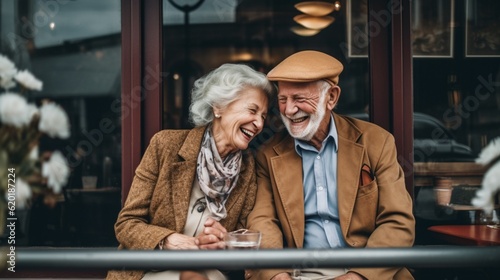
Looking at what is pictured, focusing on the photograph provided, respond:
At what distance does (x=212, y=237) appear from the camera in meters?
2.30

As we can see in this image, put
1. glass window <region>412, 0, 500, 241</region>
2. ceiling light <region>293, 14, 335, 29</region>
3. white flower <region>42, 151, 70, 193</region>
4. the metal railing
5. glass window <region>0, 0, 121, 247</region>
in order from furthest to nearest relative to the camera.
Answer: ceiling light <region>293, 14, 335, 29</region>, glass window <region>412, 0, 500, 241</region>, glass window <region>0, 0, 121, 247</region>, white flower <region>42, 151, 70, 193</region>, the metal railing

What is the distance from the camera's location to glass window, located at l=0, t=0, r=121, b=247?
145 inches

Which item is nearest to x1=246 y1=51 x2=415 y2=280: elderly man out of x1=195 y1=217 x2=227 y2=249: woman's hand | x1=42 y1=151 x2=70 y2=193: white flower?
x1=195 y1=217 x2=227 y2=249: woman's hand

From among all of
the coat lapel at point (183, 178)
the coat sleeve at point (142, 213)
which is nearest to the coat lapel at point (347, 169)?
the coat lapel at point (183, 178)

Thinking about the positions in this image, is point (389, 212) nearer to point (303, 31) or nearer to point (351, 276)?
point (351, 276)

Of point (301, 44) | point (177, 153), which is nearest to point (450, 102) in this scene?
point (301, 44)

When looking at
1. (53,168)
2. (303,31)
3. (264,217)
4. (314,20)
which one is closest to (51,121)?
(53,168)

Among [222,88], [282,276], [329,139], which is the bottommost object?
[282,276]

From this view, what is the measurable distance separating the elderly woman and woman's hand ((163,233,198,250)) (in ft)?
0.07

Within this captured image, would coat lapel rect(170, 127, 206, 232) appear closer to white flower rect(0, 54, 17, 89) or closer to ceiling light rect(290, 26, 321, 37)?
white flower rect(0, 54, 17, 89)

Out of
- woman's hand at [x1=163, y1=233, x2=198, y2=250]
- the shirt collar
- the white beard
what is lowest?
woman's hand at [x1=163, y1=233, x2=198, y2=250]

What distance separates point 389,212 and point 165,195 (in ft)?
3.30

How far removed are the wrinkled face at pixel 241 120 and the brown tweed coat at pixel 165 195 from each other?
0.13 meters

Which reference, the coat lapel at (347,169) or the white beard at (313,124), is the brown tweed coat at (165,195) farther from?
the coat lapel at (347,169)
